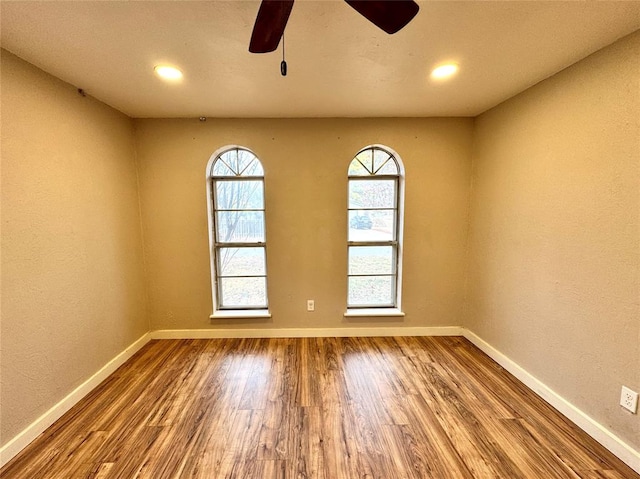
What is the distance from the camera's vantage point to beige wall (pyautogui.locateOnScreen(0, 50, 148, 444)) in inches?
58.9

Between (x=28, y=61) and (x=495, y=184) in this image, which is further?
(x=495, y=184)

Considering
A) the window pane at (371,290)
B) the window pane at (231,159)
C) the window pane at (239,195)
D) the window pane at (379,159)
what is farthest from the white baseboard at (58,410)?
the window pane at (379,159)

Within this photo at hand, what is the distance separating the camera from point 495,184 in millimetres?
2414

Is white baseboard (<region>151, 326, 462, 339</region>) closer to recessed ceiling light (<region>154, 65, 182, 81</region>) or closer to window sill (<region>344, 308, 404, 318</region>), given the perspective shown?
window sill (<region>344, 308, 404, 318</region>)

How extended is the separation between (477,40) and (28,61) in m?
2.66

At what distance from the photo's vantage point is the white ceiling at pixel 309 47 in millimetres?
1222

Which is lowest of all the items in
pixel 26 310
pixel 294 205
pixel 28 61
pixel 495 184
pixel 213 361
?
pixel 213 361

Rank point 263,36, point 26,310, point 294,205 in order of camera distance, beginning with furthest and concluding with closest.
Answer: point 294,205 → point 26,310 → point 263,36

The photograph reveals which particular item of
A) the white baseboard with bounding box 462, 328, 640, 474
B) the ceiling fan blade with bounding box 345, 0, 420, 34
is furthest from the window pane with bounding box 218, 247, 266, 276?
the white baseboard with bounding box 462, 328, 640, 474

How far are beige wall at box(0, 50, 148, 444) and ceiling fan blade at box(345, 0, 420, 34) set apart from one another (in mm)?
2007

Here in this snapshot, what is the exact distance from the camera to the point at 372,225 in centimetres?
293

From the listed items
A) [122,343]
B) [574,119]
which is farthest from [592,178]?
[122,343]

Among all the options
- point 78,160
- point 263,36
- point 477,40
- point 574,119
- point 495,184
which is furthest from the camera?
point 495,184

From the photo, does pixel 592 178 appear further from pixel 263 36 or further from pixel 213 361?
pixel 213 361
